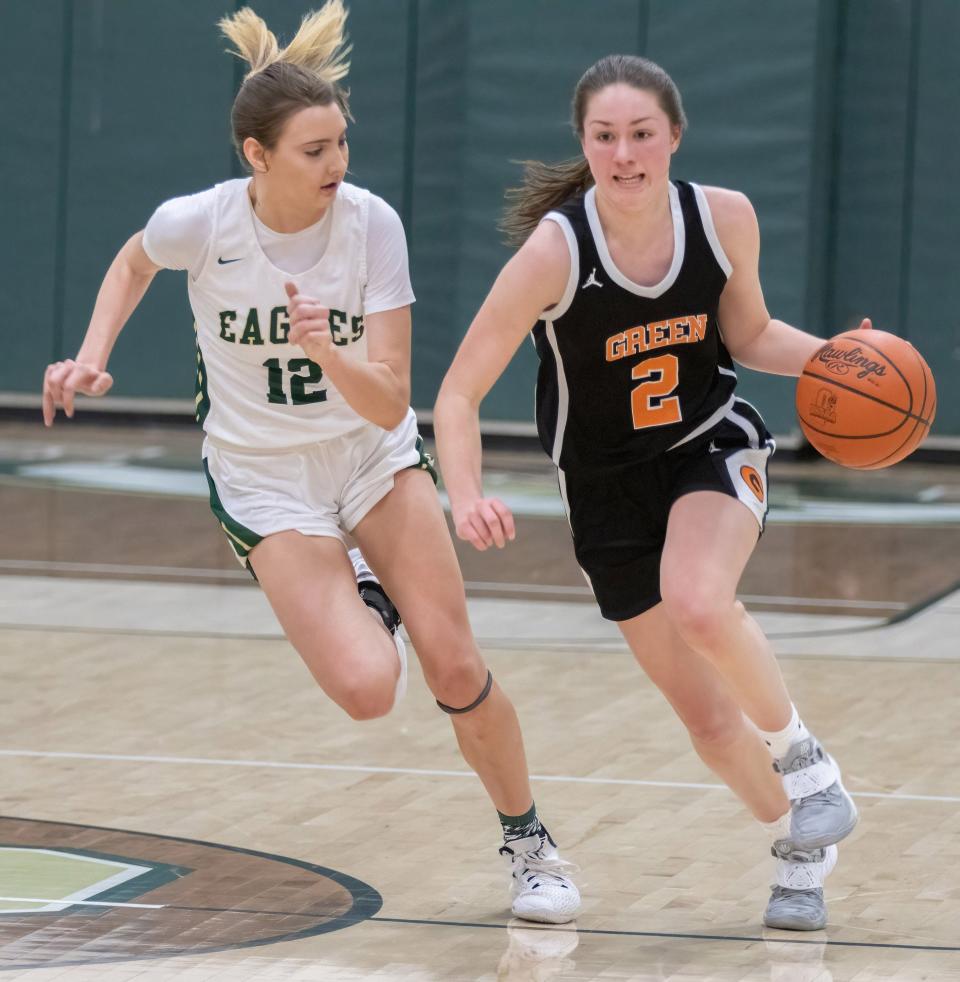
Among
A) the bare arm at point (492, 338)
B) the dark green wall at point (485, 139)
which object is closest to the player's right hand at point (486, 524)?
the bare arm at point (492, 338)

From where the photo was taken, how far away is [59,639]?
678cm

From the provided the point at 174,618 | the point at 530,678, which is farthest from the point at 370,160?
the point at 530,678

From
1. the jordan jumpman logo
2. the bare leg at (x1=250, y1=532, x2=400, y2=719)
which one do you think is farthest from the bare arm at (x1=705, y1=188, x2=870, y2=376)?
the bare leg at (x1=250, y1=532, x2=400, y2=719)

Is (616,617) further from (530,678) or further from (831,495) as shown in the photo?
(831,495)

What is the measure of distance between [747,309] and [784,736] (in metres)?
0.86

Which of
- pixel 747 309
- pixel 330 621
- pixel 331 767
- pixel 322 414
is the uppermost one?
pixel 747 309

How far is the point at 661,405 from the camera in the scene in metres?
3.82

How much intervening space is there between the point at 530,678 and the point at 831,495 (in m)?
5.74

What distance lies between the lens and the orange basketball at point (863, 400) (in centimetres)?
399

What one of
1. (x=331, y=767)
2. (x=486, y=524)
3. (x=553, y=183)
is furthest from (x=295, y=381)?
(x=331, y=767)

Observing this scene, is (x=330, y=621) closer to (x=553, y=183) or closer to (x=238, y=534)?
(x=238, y=534)

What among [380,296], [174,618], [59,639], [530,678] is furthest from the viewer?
[174,618]

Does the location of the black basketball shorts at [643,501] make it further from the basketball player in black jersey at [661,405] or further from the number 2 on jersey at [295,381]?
the number 2 on jersey at [295,381]

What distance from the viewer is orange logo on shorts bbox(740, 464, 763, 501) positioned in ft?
12.6
